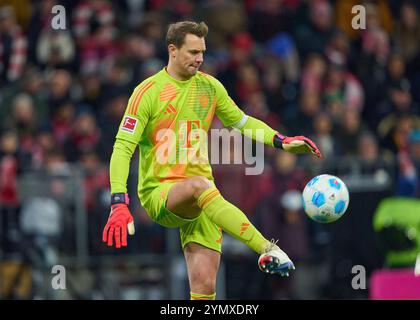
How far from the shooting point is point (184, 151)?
897 centimetres

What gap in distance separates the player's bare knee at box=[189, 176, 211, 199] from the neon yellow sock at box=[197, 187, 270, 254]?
44 mm

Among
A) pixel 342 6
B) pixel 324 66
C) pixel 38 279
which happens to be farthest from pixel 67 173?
pixel 342 6

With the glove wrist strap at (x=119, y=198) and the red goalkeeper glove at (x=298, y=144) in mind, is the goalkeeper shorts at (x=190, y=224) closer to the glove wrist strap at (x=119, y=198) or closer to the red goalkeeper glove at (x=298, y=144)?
the glove wrist strap at (x=119, y=198)

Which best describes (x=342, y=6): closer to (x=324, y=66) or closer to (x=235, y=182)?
(x=324, y=66)

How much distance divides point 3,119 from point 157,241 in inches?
113

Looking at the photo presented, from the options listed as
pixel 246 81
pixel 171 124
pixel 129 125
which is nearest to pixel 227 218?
pixel 171 124

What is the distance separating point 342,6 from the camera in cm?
1772

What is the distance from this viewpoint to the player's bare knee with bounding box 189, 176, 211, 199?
28.1 feet

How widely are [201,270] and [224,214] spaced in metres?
0.65
